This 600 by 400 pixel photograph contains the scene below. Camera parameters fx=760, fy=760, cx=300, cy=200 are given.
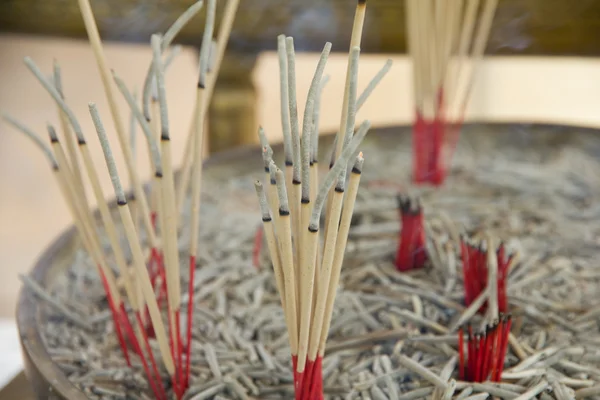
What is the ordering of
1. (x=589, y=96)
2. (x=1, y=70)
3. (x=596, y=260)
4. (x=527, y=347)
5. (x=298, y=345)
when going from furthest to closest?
(x=1, y=70)
(x=589, y=96)
(x=596, y=260)
(x=527, y=347)
(x=298, y=345)

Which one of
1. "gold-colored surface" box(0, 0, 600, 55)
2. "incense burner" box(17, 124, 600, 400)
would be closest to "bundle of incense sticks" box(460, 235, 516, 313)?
"incense burner" box(17, 124, 600, 400)

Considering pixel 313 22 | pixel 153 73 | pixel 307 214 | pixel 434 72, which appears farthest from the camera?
pixel 313 22

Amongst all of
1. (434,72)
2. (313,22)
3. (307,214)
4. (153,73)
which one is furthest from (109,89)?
(313,22)

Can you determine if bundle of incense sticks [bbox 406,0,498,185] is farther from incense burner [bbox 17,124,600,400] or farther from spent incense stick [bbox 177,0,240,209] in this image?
spent incense stick [bbox 177,0,240,209]

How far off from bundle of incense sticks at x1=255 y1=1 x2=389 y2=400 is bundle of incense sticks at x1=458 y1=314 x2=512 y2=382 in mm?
114

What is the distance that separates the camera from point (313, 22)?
127 cm

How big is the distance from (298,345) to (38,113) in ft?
5.42

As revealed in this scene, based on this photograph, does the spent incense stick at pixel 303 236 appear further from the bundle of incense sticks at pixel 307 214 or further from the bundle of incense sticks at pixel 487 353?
the bundle of incense sticks at pixel 487 353

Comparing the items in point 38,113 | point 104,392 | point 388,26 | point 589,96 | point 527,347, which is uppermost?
point 589,96

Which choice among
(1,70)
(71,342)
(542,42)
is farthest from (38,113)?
(71,342)

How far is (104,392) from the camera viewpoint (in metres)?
0.56

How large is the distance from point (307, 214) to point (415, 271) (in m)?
0.31

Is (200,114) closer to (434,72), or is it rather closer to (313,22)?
(434,72)

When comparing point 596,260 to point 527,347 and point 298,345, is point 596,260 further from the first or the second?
point 298,345
